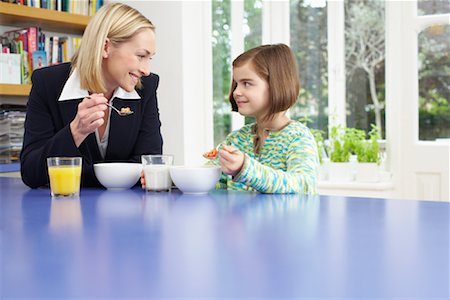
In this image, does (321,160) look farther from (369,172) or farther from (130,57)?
(130,57)

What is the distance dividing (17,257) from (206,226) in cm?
34

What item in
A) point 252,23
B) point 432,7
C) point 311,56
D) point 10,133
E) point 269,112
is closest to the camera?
point 269,112

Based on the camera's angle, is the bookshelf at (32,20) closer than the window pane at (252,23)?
Yes

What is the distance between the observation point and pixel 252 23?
4.25m

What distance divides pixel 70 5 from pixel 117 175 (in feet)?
9.20

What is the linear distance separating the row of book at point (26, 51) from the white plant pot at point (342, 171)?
2042mm

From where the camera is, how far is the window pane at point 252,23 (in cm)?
423

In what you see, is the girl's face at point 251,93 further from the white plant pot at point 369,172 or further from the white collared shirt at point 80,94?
the white plant pot at point 369,172

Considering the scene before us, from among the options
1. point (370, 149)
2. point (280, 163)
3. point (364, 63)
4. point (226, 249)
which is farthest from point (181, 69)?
point (226, 249)

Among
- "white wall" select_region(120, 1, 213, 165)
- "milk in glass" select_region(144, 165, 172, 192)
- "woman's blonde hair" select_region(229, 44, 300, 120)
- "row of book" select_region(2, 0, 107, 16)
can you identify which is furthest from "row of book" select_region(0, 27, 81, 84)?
"milk in glass" select_region(144, 165, 172, 192)

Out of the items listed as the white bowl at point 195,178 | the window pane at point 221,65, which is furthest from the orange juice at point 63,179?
the window pane at point 221,65

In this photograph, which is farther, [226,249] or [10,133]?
[10,133]

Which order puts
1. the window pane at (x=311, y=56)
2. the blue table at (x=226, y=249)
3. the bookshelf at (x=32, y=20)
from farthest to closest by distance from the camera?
the window pane at (x=311, y=56) → the bookshelf at (x=32, y=20) → the blue table at (x=226, y=249)

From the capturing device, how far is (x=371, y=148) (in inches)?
143
